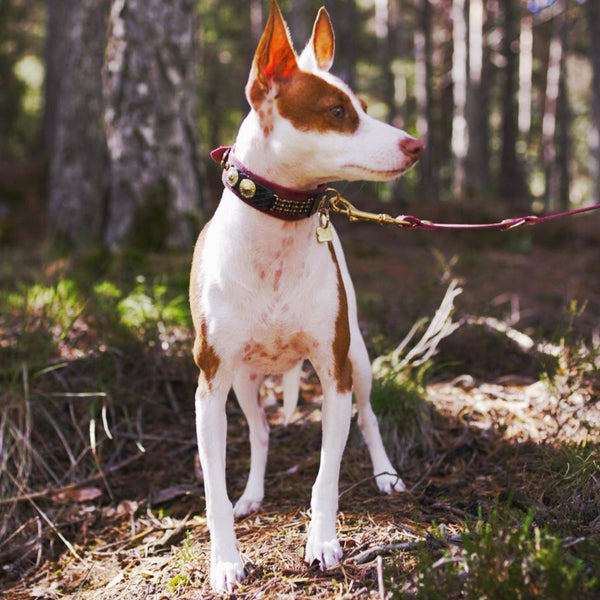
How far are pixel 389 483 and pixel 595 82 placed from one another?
545 inches

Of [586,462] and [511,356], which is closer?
[586,462]

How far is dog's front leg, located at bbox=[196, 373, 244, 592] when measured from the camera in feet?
8.54

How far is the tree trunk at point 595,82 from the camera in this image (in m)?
14.4

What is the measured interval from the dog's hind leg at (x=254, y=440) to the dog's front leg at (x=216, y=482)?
0.57 m

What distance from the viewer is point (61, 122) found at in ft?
29.5

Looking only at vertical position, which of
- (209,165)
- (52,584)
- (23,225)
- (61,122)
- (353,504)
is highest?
(61,122)

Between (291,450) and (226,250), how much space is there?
66.8 inches

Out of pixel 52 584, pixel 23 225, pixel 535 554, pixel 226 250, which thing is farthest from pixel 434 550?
pixel 23 225

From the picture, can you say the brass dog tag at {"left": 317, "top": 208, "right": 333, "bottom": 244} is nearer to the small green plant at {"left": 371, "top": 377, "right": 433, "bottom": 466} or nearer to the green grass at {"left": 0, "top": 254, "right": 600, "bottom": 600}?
the green grass at {"left": 0, "top": 254, "right": 600, "bottom": 600}

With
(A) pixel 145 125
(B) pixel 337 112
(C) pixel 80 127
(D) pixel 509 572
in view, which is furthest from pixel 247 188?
(C) pixel 80 127

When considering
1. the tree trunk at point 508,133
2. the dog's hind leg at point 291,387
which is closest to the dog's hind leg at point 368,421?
the dog's hind leg at point 291,387

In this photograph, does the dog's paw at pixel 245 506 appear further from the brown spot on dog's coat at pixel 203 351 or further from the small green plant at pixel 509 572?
the small green plant at pixel 509 572

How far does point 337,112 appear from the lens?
238 cm

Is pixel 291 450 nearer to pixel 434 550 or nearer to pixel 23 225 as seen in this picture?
pixel 434 550
